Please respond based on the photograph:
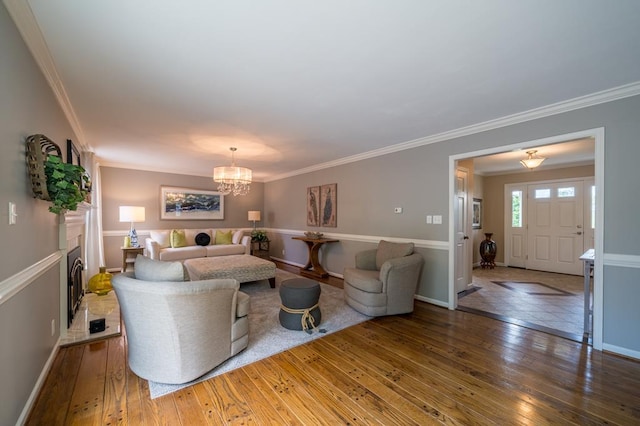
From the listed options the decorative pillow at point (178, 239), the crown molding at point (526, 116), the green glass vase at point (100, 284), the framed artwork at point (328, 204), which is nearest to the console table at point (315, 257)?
the framed artwork at point (328, 204)

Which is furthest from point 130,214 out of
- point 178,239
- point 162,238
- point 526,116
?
point 526,116

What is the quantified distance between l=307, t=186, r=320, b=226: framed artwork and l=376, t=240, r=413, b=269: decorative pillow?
2.24 meters

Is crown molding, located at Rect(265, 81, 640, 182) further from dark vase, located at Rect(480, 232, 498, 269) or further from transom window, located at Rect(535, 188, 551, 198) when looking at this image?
transom window, located at Rect(535, 188, 551, 198)

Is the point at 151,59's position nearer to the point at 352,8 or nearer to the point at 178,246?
the point at 352,8

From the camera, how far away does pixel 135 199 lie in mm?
6094

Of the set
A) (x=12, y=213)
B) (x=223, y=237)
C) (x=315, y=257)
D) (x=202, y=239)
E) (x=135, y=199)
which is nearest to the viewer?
(x=12, y=213)

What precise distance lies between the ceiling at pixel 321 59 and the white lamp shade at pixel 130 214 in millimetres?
2279

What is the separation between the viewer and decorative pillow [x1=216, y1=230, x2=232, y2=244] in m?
6.57

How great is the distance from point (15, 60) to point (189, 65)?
0.97 m

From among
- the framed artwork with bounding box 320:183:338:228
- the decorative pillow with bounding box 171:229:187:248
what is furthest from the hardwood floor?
the decorative pillow with bounding box 171:229:187:248

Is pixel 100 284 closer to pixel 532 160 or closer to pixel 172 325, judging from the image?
pixel 172 325

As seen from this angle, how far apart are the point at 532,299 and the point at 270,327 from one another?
4.10 meters

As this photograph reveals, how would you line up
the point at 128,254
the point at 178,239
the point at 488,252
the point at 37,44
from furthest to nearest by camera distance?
the point at 488,252 → the point at 178,239 → the point at 128,254 → the point at 37,44

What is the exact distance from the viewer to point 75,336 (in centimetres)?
274
